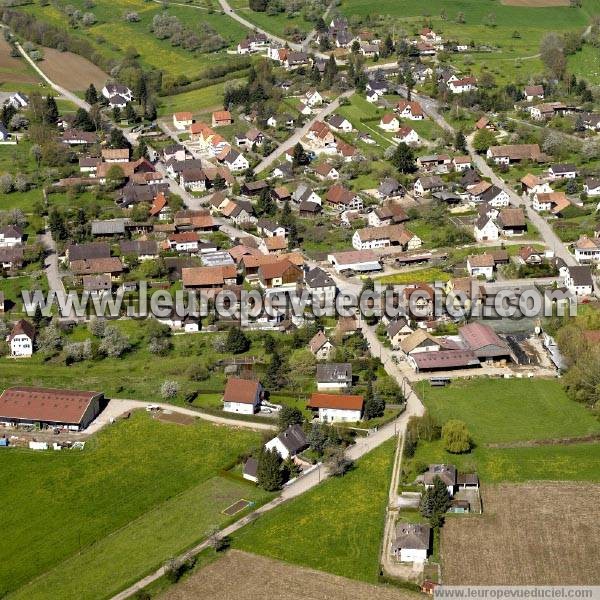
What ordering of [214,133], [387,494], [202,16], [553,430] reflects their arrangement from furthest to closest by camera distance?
1. [202,16]
2. [214,133]
3. [553,430]
4. [387,494]

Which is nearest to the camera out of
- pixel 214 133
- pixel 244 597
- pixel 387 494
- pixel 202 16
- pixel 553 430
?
pixel 244 597

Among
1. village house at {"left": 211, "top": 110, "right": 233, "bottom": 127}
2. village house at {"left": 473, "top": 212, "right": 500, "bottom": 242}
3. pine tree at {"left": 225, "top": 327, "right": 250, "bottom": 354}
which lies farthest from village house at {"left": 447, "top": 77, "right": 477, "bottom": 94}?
pine tree at {"left": 225, "top": 327, "right": 250, "bottom": 354}

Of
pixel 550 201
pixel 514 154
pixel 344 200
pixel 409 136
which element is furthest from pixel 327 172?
pixel 550 201

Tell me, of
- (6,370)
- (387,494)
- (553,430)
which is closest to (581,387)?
(553,430)

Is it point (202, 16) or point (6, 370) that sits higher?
point (202, 16)

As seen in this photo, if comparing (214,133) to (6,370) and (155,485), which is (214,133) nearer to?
(6,370)

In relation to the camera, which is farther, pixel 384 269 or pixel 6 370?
pixel 384 269

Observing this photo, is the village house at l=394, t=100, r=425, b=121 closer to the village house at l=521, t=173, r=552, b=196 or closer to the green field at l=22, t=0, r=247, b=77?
the village house at l=521, t=173, r=552, b=196

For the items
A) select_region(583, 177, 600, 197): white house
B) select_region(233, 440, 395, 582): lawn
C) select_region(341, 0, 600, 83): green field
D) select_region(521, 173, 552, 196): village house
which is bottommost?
select_region(233, 440, 395, 582): lawn
